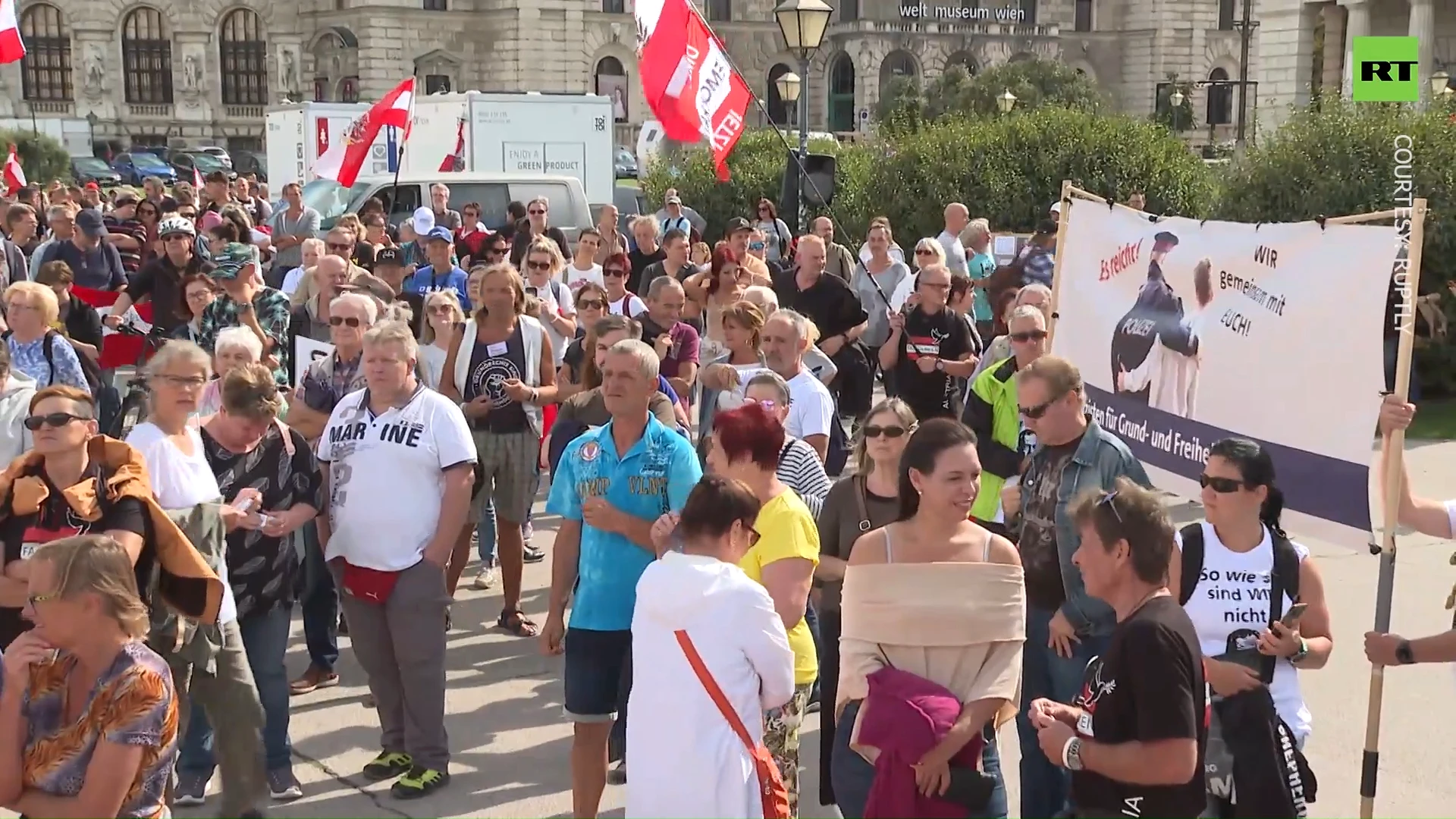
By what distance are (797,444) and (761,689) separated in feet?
6.06

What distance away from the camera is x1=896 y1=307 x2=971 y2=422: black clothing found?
28.7 feet

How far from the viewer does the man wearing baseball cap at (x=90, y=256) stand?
39.7 ft

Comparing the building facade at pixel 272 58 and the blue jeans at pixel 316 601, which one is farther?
the building facade at pixel 272 58

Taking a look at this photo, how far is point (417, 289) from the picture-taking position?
10.4 metres

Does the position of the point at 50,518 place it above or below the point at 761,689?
above

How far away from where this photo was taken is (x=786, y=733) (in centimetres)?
452

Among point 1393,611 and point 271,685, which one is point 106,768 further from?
point 1393,611

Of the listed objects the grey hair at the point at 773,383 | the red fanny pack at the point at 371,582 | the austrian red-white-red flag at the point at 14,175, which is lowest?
the red fanny pack at the point at 371,582

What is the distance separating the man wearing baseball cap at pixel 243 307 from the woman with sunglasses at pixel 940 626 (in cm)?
505

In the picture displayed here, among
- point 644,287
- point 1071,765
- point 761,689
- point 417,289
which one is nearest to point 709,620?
point 761,689

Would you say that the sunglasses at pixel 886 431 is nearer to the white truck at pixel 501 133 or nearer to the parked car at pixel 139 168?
the white truck at pixel 501 133

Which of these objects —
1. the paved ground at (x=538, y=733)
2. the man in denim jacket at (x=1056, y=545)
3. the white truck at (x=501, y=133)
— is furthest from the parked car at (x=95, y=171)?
the man in denim jacket at (x=1056, y=545)

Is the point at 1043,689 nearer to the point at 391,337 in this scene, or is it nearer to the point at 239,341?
the point at 391,337

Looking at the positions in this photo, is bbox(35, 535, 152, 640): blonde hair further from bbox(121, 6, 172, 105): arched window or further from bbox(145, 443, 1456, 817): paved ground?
bbox(121, 6, 172, 105): arched window
